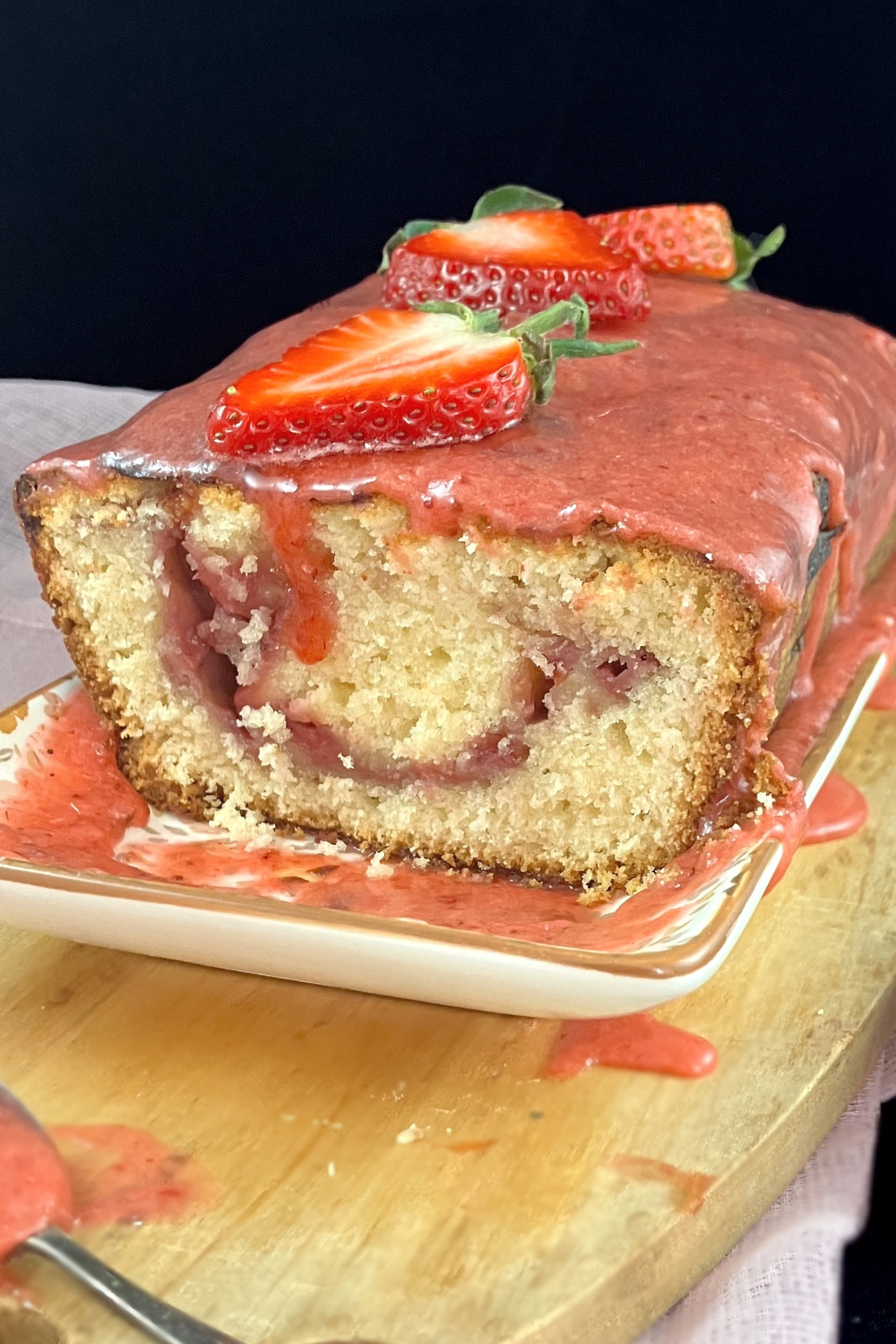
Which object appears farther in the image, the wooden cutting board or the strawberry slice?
the strawberry slice

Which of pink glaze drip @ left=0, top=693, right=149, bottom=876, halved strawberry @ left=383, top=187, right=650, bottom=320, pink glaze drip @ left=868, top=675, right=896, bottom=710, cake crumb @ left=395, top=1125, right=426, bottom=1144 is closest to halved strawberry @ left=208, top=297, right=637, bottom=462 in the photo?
halved strawberry @ left=383, top=187, right=650, bottom=320

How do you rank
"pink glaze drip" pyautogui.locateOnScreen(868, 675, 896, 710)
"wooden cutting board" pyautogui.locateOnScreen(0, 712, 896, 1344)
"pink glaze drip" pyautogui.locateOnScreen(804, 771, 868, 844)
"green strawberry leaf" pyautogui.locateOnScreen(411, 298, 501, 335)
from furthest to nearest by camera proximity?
"pink glaze drip" pyautogui.locateOnScreen(868, 675, 896, 710) < "pink glaze drip" pyautogui.locateOnScreen(804, 771, 868, 844) < "green strawberry leaf" pyautogui.locateOnScreen(411, 298, 501, 335) < "wooden cutting board" pyautogui.locateOnScreen(0, 712, 896, 1344)

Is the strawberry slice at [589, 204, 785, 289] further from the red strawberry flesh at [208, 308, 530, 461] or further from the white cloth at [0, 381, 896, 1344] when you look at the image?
the white cloth at [0, 381, 896, 1344]

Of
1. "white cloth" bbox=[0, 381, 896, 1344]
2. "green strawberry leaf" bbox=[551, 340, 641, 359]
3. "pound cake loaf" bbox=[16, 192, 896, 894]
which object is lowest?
"white cloth" bbox=[0, 381, 896, 1344]

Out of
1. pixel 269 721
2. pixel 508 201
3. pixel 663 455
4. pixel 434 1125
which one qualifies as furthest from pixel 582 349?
pixel 434 1125

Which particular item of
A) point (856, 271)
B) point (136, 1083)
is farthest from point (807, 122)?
point (136, 1083)

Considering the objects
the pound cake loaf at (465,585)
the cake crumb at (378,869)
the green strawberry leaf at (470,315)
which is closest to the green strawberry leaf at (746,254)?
the pound cake loaf at (465,585)

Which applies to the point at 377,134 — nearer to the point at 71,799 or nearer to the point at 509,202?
the point at 509,202

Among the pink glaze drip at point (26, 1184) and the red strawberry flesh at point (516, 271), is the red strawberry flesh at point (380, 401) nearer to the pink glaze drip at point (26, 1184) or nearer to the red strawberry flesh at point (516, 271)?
the red strawberry flesh at point (516, 271)
